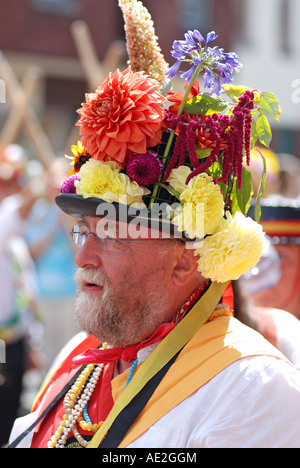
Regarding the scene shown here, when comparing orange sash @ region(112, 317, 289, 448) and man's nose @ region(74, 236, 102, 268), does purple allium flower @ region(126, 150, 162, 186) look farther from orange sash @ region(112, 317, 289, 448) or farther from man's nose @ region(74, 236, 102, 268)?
orange sash @ region(112, 317, 289, 448)

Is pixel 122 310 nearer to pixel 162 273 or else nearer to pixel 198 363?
pixel 162 273

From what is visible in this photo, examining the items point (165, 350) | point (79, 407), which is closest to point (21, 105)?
point (79, 407)

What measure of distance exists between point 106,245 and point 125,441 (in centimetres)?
69

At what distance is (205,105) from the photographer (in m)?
2.05

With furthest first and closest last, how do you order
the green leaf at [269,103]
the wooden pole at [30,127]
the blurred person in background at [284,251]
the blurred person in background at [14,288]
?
1. the wooden pole at [30,127]
2. the blurred person in background at [14,288]
3. the blurred person in background at [284,251]
4. the green leaf at [269,103]

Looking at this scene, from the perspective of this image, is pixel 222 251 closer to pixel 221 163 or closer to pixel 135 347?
pixel 221 163

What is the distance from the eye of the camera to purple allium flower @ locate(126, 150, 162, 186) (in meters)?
2.05

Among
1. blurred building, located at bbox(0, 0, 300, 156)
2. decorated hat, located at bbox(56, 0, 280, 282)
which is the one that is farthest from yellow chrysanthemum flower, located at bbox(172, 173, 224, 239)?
blurred building, located at bbox(0, 0, 300, 156)

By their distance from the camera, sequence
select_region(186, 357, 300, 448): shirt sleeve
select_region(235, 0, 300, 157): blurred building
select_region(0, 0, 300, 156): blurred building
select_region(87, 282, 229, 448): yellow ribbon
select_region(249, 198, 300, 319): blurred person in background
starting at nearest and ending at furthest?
1. select_region(186, 357, 300, 448): shirt sleeve
2. select_region(87, 282, 229, 448): yellow ribbon
3. select_region(249, 198, 300, 319): blurred person in background
4. select_region(0, 0, 300, 156): blurred building
5. select_region(235, 0, 300, 157): blurred building

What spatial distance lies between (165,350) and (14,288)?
9.37 ft

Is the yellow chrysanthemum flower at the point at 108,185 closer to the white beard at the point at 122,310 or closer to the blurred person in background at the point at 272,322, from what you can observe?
the white beard at the point at 122,310

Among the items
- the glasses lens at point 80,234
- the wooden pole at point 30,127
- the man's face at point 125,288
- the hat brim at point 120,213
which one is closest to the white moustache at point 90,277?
the man's face at point 125,288

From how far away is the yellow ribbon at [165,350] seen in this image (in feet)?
6.51

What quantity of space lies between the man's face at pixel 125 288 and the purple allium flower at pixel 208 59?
1.96ft
